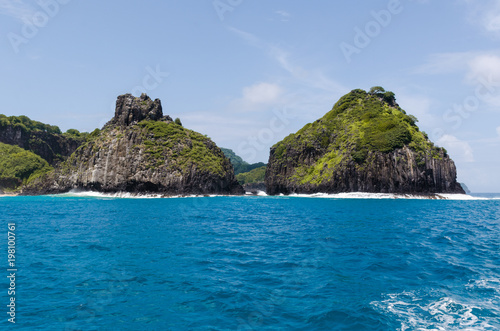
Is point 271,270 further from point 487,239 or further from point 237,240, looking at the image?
point 487,239

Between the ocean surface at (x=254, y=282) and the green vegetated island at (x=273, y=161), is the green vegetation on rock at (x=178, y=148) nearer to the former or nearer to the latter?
the green vegetated island at (x=273, y=161)

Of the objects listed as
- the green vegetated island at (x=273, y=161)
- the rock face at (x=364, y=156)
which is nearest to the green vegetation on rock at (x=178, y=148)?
the green vegetated island at (x=273, y=161)

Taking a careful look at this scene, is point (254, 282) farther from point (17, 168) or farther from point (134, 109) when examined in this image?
point (17, 168)

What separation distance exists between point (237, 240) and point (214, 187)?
104 m

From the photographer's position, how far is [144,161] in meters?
124

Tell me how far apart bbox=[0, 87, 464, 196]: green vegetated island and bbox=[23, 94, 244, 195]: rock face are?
0.40m

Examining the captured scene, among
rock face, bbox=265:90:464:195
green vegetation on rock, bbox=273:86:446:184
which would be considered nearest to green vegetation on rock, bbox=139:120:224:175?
rock face, bbox=265:90:464:195

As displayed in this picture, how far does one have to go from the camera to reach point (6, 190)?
146125 millimetres

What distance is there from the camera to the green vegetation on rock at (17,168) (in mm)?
148625

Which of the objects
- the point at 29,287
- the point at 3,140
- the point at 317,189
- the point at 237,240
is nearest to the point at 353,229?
the point at 237,240

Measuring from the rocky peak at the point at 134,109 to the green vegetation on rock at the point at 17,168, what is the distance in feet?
160

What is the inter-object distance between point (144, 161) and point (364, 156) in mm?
84971

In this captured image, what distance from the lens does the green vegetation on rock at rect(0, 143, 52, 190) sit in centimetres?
14862

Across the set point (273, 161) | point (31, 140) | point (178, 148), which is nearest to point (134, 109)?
point (178, 148)
